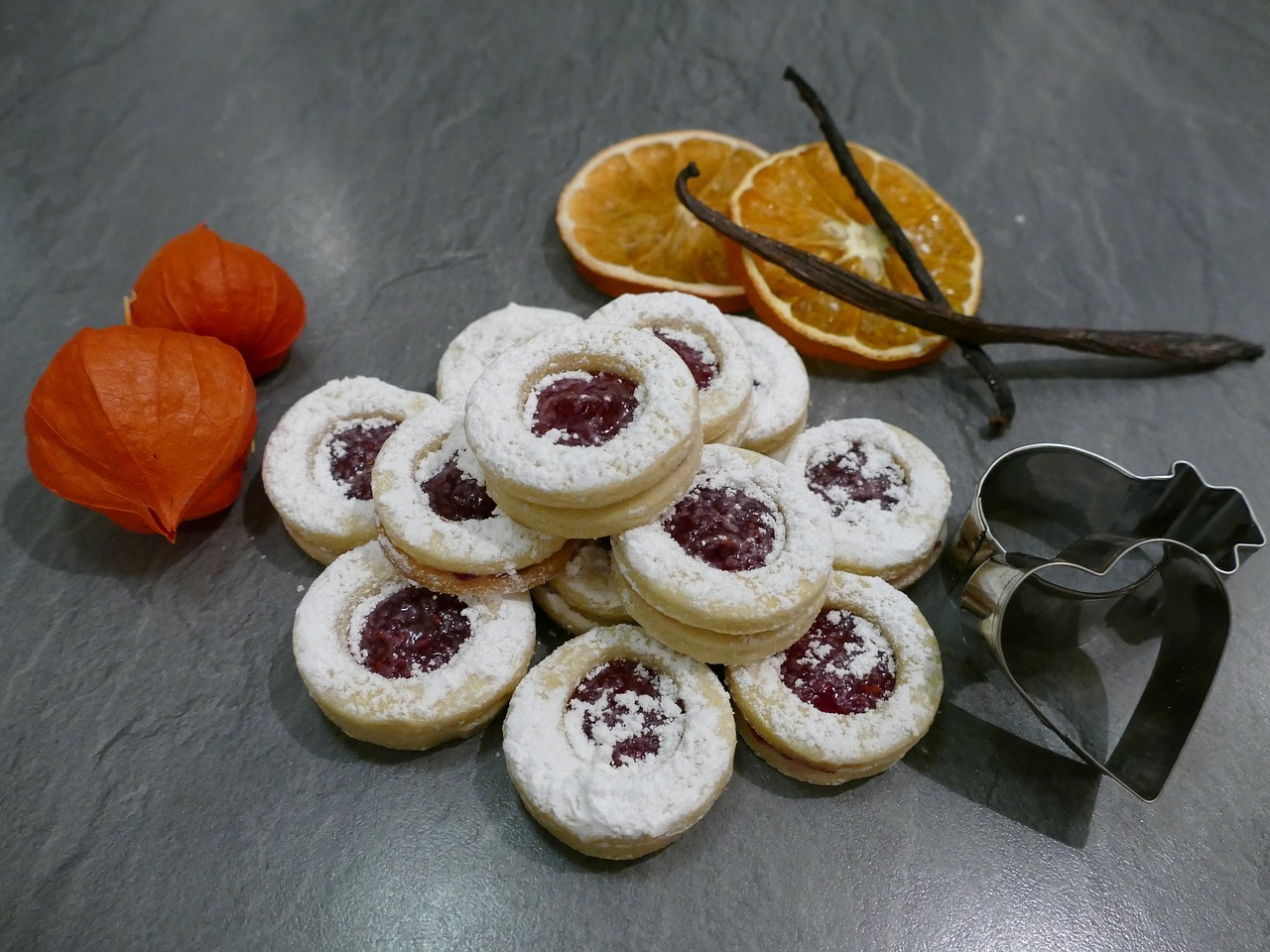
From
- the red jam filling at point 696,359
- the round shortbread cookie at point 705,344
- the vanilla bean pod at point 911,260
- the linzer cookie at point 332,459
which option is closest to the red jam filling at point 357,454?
the linzer cookie at point 332,459

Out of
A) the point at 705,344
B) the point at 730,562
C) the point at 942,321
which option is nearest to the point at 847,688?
the point at 730,562

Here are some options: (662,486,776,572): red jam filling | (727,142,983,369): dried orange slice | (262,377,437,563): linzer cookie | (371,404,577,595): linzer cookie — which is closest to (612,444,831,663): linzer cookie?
(662,486,776,572): red jam filling

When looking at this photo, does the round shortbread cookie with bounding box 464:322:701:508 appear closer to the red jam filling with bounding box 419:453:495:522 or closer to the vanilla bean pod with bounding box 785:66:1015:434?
the red jam filling with bounding box 419:453:495:522

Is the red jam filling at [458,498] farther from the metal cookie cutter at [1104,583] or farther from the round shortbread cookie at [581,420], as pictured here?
the metal cookie cutter at [1104,583]

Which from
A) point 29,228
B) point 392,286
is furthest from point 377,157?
point 29,228

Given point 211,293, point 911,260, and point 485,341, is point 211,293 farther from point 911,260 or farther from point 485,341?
point 911,260

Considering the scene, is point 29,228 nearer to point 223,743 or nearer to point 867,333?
point 223,743
